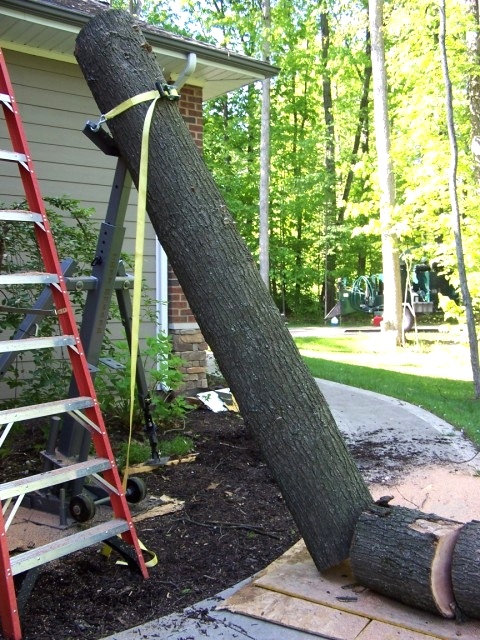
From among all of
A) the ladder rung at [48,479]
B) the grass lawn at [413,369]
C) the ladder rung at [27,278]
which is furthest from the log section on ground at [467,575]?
the grass lawn at [413,369]

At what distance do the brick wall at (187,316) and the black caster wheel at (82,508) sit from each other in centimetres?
407

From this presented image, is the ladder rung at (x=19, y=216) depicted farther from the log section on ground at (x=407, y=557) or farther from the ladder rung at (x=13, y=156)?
the log section on ground at (x=407, y=557)

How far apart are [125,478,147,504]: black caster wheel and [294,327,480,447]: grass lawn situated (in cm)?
354

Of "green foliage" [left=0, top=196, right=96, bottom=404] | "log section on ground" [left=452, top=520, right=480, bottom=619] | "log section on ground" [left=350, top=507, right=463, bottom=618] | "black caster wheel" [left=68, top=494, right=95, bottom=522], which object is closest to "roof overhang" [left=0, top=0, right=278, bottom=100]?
"green foliage" [left=0, top=196, right=96, bottom=404]

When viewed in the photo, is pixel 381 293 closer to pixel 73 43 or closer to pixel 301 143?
pixel 301 143

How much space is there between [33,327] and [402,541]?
7.51ft

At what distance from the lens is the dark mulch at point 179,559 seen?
112 inches

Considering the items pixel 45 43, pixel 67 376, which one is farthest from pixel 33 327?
pixel 45 43

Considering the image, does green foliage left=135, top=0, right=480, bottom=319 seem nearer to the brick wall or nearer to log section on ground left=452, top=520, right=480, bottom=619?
the brick wall

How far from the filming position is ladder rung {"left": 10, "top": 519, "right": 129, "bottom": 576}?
8.59 ft

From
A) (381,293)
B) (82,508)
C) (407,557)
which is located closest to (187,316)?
(82,508)

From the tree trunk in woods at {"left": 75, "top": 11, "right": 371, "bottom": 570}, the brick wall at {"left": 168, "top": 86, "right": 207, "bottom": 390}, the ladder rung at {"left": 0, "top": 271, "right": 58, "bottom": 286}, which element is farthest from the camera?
the brick wall at {"left": 168, "top": 86, "right": 207, "bottom": 390}

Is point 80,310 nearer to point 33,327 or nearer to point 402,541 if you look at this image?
point 33,327

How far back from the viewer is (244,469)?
498 centimetres
